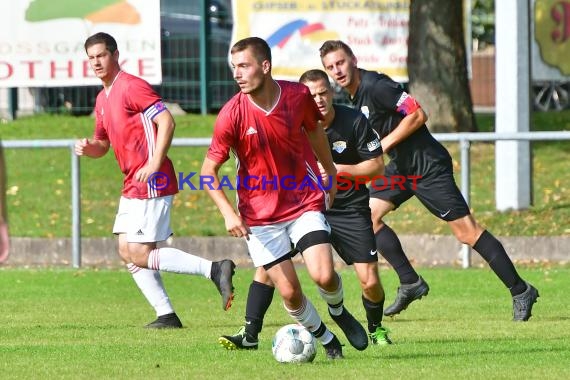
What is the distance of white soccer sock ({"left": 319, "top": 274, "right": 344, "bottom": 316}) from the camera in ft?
29.5

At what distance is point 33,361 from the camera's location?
29.3 ft

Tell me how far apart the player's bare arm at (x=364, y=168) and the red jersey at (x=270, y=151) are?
110cm

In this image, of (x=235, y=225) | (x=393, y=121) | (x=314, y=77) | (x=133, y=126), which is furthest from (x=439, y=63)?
(x=235, y=225)

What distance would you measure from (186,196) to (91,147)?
336 inches

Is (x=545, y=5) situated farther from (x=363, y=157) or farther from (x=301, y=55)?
(x=363, y=157)

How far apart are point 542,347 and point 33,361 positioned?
3.14 metres

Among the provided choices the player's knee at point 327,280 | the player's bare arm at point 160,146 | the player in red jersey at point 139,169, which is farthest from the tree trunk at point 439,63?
the player's knee at point 327,280

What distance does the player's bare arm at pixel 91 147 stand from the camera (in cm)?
1094

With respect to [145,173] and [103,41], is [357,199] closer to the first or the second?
[145,173]

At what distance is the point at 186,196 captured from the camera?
19.6 metres

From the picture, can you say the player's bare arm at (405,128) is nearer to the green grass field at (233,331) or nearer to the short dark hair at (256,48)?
the green grass field at (233,331)

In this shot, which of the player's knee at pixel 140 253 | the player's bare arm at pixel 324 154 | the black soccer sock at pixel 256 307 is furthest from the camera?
the player's knee at pixel 140 253

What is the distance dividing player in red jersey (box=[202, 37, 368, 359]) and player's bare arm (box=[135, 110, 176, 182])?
1433 millimetres

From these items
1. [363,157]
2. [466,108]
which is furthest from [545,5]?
[363,157]
